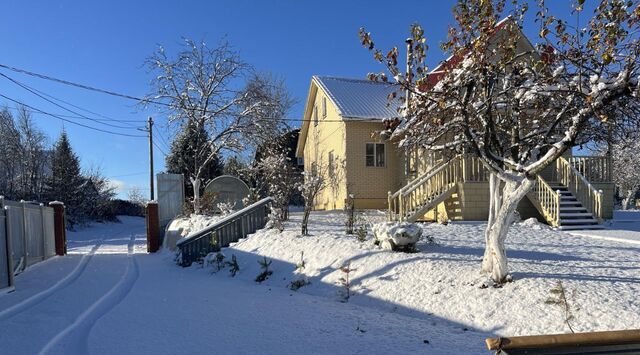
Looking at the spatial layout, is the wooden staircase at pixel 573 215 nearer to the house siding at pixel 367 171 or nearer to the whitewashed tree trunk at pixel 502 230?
the house siding at pixel 367 171

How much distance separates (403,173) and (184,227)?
9298 mm

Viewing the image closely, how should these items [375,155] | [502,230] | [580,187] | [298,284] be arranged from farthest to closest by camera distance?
[375,155]
[580,187]
[298,284]
[502,230]

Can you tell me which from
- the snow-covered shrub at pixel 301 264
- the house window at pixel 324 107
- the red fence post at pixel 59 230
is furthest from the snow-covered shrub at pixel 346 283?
the house window at pixel 324 107

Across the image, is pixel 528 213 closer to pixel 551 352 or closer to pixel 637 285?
pixel 637 285

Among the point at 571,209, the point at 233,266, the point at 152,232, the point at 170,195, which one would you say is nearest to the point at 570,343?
the point at 233,266

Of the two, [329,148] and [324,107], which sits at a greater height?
[324,107]

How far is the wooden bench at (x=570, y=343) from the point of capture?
283 centimetres

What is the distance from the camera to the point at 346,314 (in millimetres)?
6625

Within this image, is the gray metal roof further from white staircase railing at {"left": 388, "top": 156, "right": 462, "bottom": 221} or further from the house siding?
white staircase railing at {"left": 388, "top": 156, "right": 462, "bottom": 221}

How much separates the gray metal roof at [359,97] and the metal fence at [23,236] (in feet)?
38.0

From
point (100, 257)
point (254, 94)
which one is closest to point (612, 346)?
point (100, 257)

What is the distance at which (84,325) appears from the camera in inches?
246

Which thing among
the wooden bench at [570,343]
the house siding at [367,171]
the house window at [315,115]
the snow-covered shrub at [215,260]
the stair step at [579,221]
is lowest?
the snow-covered shrub at [215,260]

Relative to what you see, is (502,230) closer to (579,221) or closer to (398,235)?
(398,235)
